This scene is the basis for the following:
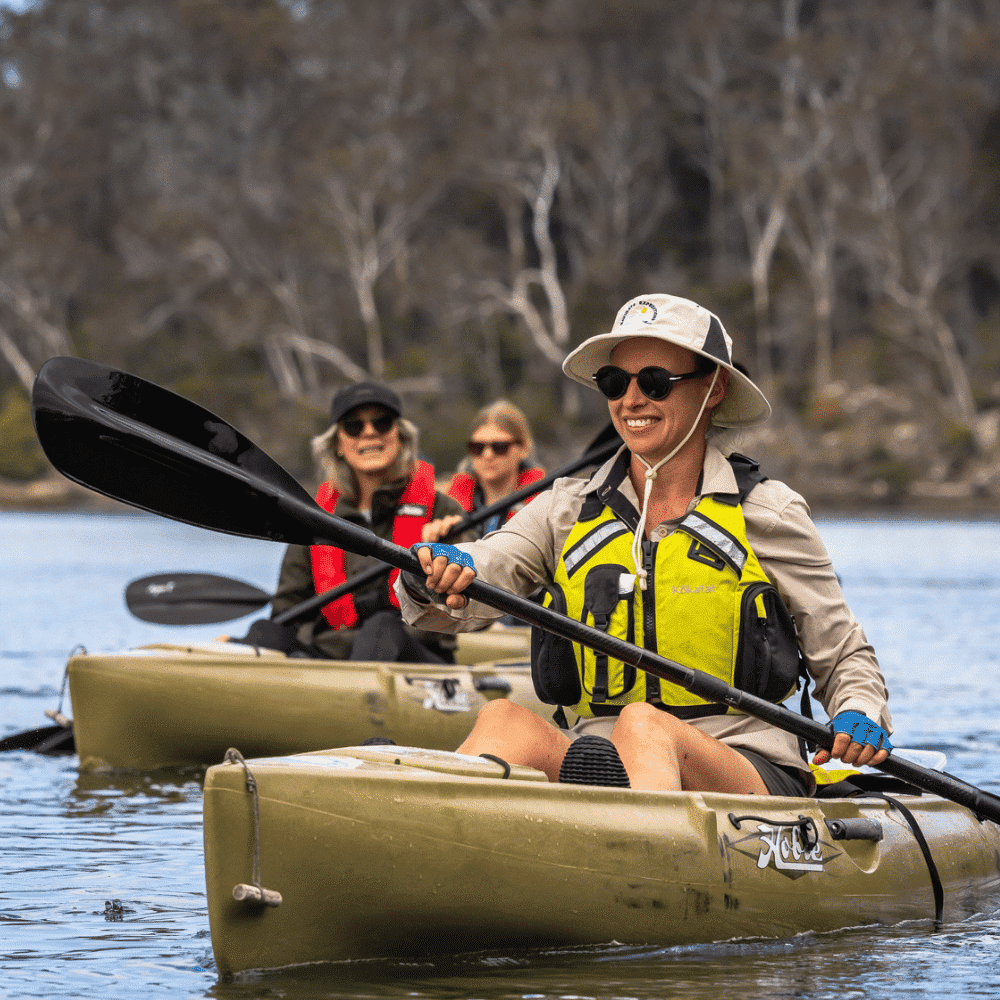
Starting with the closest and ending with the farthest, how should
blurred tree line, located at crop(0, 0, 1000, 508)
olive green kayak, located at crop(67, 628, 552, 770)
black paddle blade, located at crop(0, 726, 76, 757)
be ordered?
olive green kayak, located at crop(67, 628, 552, 770) → black paddle blade, located at crop(0, 726, 76, 757) → blurred tree line, located at crop(0, 0, 1000, 508)

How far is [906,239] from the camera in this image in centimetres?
2958

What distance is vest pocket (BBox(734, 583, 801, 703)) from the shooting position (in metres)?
3.36

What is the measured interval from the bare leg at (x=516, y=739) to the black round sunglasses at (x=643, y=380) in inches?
26.8

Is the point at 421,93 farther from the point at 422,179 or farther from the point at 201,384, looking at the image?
the point at 201,384

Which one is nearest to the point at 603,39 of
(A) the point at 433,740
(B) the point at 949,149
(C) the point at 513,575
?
(B) the point at 949,149

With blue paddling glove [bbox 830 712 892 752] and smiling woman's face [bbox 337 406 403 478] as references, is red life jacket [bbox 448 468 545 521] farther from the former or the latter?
blue paddling glove [bbox 830 712 892 752]

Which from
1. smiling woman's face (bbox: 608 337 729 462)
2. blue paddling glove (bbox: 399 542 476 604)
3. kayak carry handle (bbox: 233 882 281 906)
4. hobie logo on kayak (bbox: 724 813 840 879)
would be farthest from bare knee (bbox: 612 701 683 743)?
kayak carry handle (bbox: 233 882 281 906)

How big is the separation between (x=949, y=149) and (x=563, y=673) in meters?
28.7

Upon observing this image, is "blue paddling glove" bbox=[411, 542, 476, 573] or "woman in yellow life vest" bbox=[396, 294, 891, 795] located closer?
"blue paddling glove" bbox=[411, 542, 476, 573]

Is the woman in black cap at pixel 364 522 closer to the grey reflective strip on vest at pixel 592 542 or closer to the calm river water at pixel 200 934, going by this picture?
the calm river water at pixel 200 934

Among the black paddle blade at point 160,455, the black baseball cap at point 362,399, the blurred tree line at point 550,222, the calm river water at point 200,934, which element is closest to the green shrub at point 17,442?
the blurred tree line at point 550,222

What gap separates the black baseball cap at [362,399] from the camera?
5559mm

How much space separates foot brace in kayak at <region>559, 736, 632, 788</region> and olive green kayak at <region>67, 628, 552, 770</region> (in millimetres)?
2642

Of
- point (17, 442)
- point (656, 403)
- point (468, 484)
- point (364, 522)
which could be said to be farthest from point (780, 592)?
point (17, 442)
